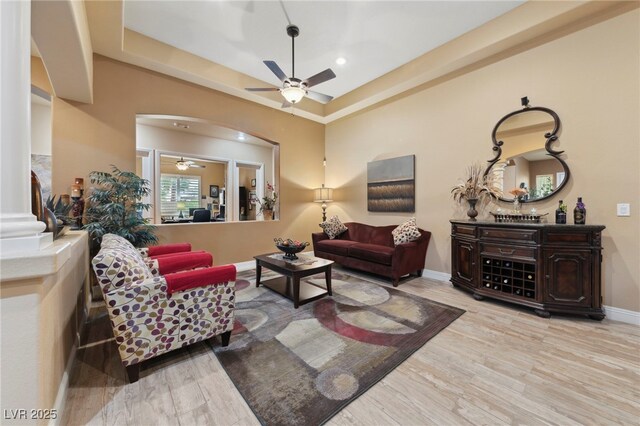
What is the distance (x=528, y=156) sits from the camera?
331cm

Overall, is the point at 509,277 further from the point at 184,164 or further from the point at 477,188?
the point at 184,164

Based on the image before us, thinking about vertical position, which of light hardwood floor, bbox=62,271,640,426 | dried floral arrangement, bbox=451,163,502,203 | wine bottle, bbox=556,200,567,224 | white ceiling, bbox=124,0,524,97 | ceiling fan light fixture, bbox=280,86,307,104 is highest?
white ceiling, bbox=124,0,524,97

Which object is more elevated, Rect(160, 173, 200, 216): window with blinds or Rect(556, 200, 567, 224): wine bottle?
Rect(160, 173, 200, 216): window with blinds

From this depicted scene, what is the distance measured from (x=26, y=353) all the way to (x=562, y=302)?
4.29 m

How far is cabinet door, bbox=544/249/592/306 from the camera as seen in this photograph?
2635mm

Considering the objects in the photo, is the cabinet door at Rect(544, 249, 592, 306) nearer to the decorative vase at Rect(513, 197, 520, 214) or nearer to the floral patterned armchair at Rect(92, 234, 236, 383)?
the decorative vase at Rect(513, 197, 520, 214)

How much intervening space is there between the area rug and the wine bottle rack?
70 cm

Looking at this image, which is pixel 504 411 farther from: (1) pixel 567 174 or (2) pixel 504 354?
(1) pixel 567 174

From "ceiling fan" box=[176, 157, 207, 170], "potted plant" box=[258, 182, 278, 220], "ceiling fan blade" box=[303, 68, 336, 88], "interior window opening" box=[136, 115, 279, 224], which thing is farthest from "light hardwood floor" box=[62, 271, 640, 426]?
"ceiling fan" box=[176, 157, 207, 170]

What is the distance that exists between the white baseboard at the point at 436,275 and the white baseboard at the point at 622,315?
1.67m

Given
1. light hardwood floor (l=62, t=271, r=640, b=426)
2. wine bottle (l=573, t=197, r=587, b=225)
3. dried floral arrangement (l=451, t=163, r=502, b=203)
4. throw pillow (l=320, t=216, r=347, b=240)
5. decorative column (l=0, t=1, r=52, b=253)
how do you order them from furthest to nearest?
throw pillow (l=320, t=216, r=347, b=240) < dried floral arrangement (l=451, t=163, r=502, b=203) < wine bottle (l=573, t=197, r=587, b=225) < light hardwood floor (l=62, t=271, r=640, b=426) < decorative column (l=0, t=1, r=52, b=253)

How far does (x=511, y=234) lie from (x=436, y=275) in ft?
4.83

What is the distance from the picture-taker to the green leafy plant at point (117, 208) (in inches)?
122

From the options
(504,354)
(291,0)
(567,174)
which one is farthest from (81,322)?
(567,174)
